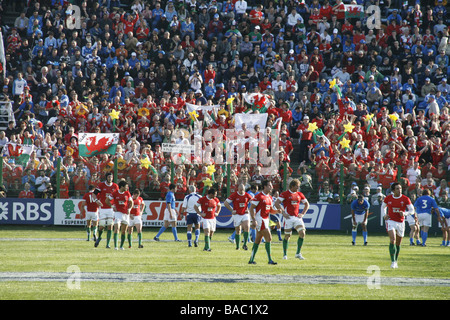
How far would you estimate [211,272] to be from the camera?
51.4 feet

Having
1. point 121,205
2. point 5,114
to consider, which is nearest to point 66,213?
point 5,114

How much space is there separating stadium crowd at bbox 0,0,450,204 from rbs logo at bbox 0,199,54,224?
36 cm

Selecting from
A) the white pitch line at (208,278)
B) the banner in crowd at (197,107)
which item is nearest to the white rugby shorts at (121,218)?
the white pitch line at (208,278)

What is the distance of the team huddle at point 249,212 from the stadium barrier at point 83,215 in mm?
3076

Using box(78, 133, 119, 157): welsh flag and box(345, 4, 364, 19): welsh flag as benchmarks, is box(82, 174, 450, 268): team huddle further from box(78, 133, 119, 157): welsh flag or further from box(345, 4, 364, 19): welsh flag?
box(345, 4, 364, 19): welsh flag

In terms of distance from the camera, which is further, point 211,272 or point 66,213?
point 66,213

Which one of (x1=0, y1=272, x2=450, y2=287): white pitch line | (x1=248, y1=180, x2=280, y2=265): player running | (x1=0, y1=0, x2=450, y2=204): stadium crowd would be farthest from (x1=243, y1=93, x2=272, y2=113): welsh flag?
(x1=0, y1=272, x2=450, y2=287): white pitch line

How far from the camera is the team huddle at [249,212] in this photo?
1758 cm

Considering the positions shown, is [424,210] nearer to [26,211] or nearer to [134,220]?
[134,220]

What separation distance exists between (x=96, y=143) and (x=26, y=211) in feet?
12.9

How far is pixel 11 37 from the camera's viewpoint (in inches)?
1252

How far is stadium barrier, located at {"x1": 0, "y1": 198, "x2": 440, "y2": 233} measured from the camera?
2731cm

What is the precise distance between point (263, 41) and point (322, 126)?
6.27 metres

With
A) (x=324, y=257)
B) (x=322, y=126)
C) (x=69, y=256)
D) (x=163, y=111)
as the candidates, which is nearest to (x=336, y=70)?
(x=322, y=126)
